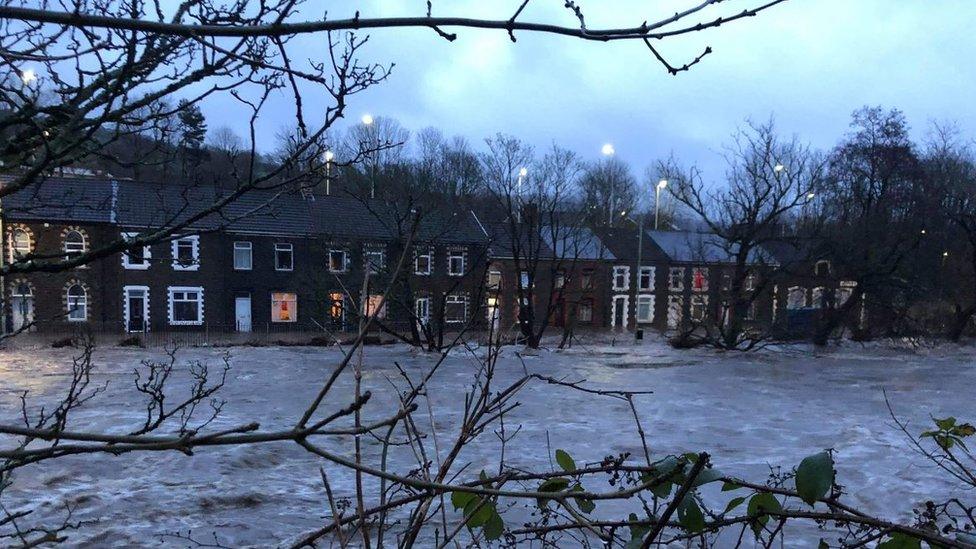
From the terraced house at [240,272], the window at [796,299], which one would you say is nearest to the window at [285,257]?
the terraced house at [240,272]

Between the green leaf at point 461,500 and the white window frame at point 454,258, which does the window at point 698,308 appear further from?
the green leaf at point 461,500

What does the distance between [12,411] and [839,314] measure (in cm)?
3149

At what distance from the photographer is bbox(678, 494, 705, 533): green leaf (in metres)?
1.51

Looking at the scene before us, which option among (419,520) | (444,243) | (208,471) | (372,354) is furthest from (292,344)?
(419,520)

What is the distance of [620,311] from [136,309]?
27.5 metres

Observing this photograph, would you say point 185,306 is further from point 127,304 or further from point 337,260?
point 337,260

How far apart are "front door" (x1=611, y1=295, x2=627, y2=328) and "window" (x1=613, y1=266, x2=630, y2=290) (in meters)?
0.66

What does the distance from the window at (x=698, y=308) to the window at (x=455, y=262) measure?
1223cm

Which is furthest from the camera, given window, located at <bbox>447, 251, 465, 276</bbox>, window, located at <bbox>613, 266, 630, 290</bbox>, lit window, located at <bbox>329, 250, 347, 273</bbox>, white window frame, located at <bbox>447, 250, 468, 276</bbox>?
window, located at <bbox>613, 266, 630, 290</bbox>

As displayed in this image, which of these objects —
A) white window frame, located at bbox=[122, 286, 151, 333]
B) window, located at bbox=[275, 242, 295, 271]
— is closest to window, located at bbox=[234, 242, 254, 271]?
window, located at bbox=[275, 242, 295, 271]

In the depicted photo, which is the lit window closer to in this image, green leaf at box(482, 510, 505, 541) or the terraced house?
the terraced house


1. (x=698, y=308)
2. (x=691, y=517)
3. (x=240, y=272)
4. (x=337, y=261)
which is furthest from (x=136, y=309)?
(x=691, y=517)

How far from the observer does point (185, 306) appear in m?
31.4

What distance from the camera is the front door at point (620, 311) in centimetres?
4188
